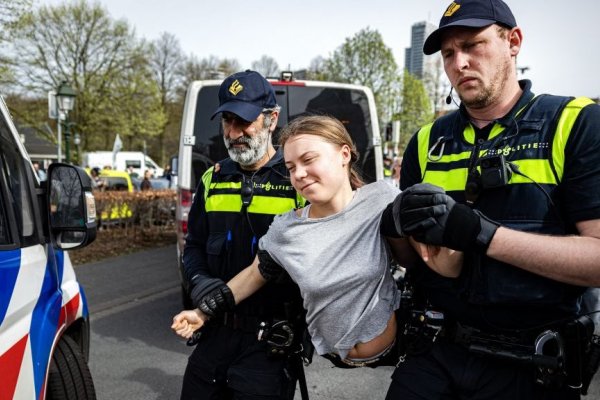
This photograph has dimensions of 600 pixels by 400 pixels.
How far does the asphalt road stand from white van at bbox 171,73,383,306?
0.60m

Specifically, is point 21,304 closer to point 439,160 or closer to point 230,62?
point 439,160

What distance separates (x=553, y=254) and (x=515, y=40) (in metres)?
0.74

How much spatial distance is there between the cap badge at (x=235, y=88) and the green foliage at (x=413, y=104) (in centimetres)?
2773

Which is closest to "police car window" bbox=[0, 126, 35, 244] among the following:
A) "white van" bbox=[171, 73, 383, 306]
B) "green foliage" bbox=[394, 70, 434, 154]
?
"white van" bbox=[171, 73, 383, 306]

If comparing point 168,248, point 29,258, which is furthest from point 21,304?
point 168,248

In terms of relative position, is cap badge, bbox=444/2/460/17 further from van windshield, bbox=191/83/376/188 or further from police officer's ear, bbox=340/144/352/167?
van windshield, bbox=191/83/376/188

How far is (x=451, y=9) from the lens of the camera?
164cm

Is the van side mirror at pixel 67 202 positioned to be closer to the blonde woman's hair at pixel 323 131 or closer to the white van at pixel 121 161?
the blonde woman's hair at pixel 323 131

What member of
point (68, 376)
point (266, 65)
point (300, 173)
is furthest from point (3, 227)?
point (266, 65)

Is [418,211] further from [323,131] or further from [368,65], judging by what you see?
[368,65]

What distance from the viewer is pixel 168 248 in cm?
985

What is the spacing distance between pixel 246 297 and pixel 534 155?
115 centimetres

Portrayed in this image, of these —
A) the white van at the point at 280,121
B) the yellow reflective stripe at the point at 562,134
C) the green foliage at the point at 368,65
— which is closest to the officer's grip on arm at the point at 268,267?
the yellow reflective stripe at the point at 562,134

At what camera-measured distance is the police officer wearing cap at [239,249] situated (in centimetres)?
195
